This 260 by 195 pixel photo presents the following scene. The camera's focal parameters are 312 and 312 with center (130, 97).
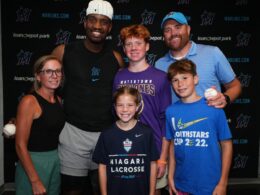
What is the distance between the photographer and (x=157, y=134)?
2266 mm

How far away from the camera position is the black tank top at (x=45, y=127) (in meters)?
2.22

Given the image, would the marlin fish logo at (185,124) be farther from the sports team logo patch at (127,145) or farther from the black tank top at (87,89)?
the black tank top at (87,89)

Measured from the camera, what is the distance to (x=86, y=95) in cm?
237

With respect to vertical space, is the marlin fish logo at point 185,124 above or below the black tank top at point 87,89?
below

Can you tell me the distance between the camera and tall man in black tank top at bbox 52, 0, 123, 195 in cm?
238

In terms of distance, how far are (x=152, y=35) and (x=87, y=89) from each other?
2180 mm

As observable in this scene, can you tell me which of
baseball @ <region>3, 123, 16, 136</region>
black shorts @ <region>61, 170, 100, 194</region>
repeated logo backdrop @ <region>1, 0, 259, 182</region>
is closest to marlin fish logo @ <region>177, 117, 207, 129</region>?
black shorts @ <region>61, 170, 100, 194</region>

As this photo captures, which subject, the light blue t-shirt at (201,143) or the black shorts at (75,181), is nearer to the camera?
the light blue t-shirt at (201,143)

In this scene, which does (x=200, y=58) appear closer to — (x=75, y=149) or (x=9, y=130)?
(x=75, y=149)

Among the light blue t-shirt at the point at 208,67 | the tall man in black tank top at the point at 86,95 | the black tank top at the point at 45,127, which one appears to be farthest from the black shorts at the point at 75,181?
the light blue t-shirt at the point at 208,67

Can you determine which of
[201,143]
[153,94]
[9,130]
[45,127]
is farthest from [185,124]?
[9,130]

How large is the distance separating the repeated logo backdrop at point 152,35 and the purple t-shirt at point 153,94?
2090 mm

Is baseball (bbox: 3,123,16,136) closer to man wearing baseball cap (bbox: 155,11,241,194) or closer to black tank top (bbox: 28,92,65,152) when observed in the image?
black tank top (bbox: 28,92,65,152)

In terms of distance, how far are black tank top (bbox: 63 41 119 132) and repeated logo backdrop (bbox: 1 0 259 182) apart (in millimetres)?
1887
